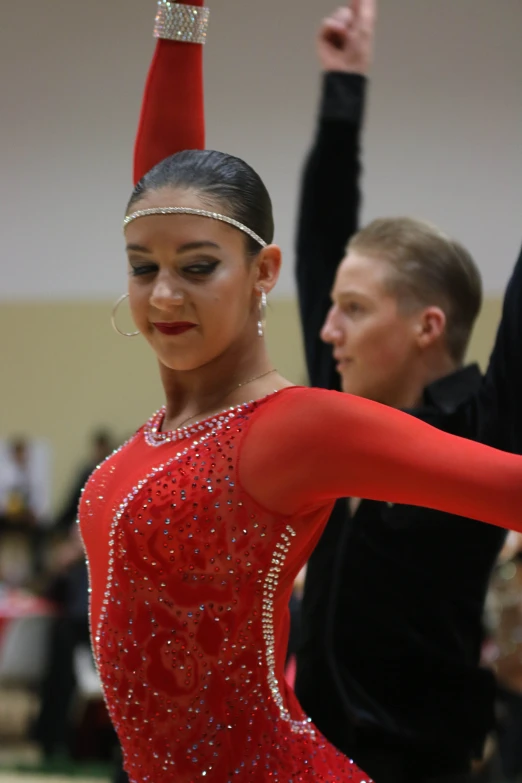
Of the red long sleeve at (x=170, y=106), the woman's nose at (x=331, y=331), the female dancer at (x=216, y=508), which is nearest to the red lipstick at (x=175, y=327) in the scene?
the female dancer at (x=216, y=508)

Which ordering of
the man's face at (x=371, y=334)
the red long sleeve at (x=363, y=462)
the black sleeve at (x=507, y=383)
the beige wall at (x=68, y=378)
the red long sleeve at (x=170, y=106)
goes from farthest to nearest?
the beige wall at (x=68, y=378) → the man's face at (x=371, y=334) → the red long sleeve at (x=170, y=106) → the black sleeve at (x=507, y=383) → the red long sleeve at (x=363, y=462)

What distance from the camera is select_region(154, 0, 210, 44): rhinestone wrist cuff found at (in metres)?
1.51

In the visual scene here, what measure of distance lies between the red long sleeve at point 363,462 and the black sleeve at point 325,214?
746mm

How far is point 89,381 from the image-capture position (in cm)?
759

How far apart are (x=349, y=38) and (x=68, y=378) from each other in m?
5.95

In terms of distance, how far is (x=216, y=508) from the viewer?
120 centimetres

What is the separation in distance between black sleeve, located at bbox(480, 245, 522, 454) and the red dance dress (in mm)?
343

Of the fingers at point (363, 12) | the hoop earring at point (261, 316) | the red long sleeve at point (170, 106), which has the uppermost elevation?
the fingers at point (363, 12)

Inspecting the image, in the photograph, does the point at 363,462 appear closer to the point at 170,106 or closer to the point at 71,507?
the point at 170,106

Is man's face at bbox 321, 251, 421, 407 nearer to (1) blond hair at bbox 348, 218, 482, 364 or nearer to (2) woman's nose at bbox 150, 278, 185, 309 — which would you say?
(1) blond hair at bbox 348, 218, 482, 364

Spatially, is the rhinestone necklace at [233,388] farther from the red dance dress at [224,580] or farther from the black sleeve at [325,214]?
the black sleeve at [325,214]

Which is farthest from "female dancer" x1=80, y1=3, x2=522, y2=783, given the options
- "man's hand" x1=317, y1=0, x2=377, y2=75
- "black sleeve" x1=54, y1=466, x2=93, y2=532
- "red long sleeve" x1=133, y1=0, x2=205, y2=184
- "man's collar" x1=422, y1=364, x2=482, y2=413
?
"black sleeve" x1=54, y1=466, x2=93, y2=532

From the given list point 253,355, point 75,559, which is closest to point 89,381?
point 75,559

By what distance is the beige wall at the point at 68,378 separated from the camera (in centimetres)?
737
